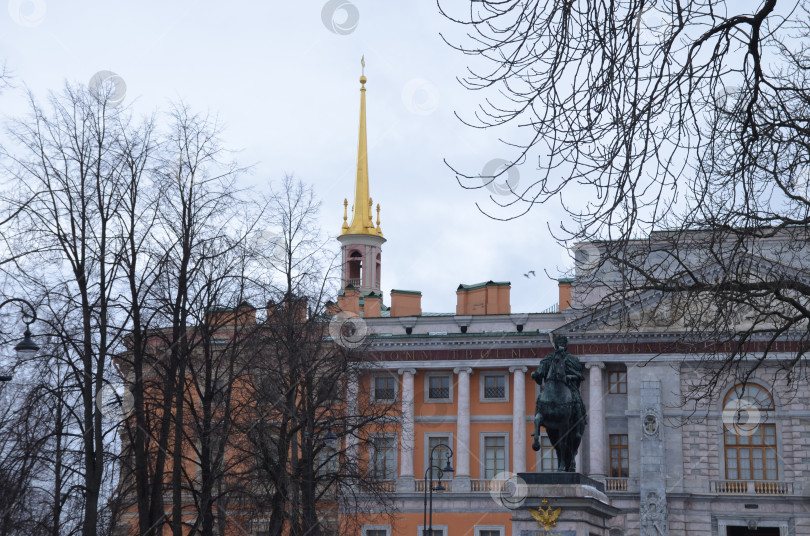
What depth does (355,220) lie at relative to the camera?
86688 millimetres

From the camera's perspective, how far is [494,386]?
217 feet

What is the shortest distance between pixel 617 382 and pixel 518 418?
546cm

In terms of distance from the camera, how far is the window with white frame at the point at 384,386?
66438 mm

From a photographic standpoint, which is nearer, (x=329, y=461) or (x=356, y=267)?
(x=329, y=461)

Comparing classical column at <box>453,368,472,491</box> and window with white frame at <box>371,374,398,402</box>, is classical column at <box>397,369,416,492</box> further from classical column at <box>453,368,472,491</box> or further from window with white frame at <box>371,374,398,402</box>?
classical column at <box>453,368,472,491</box>

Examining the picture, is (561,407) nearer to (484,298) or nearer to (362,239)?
(484,298)

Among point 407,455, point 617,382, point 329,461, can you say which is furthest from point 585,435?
point 329,461

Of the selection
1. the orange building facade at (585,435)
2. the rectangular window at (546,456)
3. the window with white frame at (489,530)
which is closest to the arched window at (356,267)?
the orange building facade at (585,435)

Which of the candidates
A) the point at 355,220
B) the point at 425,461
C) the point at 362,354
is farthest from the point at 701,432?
the point at 355,220

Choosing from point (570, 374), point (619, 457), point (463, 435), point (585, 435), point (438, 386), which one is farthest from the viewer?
point (438, 386)

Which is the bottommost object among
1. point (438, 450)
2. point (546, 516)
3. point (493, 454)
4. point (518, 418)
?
point (546, 516)

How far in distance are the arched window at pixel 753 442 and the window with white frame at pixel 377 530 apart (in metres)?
17.3

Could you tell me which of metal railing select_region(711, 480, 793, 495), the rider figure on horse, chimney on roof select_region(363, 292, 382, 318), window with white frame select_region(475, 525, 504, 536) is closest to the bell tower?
chimney on roof select_region(363, 292, 382, 318)

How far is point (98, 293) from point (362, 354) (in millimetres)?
19047
